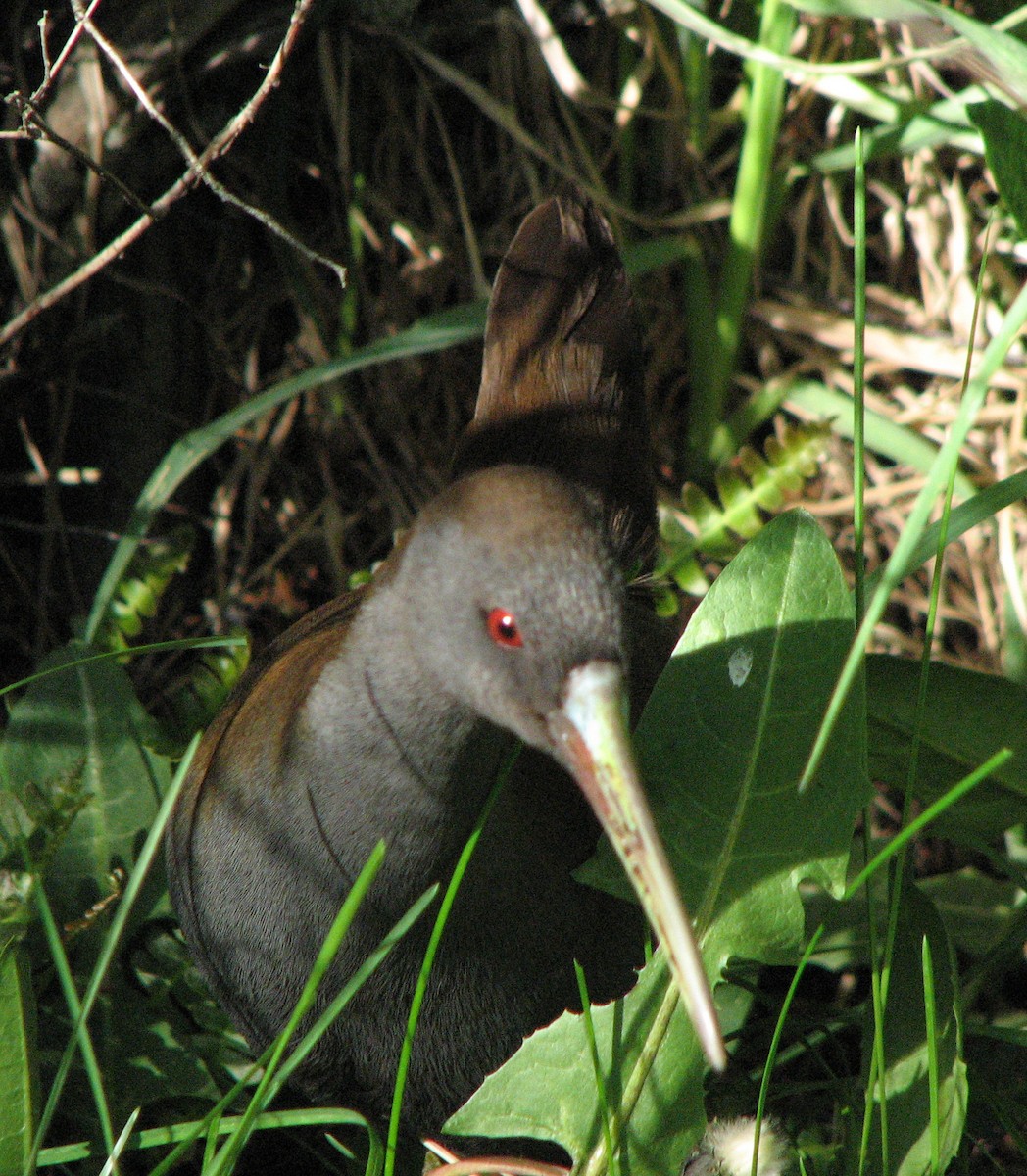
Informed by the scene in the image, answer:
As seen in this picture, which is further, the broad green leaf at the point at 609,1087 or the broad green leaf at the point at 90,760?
the broad green leaf at the point at 90,760

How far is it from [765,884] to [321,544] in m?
1.41

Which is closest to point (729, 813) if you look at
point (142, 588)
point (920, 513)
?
point (920, 513)

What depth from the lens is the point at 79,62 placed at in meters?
2.05

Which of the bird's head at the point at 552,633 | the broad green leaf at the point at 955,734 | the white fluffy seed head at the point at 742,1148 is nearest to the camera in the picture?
the bird's head at the point at 552,633

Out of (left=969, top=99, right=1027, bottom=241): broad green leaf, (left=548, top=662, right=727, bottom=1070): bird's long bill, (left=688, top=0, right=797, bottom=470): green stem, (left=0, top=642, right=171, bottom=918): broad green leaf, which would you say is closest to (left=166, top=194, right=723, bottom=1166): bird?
(left=548, top=662, right=727, bottom=1070): bird's long bill

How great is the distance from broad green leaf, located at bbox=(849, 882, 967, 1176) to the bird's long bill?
1.08 feet

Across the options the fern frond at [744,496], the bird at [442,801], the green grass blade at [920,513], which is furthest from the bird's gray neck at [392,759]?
the fern frond at [744,496]

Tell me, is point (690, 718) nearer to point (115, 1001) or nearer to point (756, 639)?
point (756, 639)

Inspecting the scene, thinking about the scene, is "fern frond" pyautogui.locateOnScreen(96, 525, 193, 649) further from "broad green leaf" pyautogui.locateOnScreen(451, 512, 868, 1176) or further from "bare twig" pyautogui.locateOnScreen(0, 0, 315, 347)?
"broad green leaf" pyautogui.locateOnScreen(451, 512, 868, 1176)

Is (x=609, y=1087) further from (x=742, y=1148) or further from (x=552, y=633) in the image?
(x=552, y=633)

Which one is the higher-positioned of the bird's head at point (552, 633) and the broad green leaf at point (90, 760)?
the bird's head at point (552, 633)

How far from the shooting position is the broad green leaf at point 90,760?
1826mm

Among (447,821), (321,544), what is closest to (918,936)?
(447,821)

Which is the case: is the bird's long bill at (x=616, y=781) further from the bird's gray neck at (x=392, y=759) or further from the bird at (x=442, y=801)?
the bird's gray neck at (x=392, y=759)
